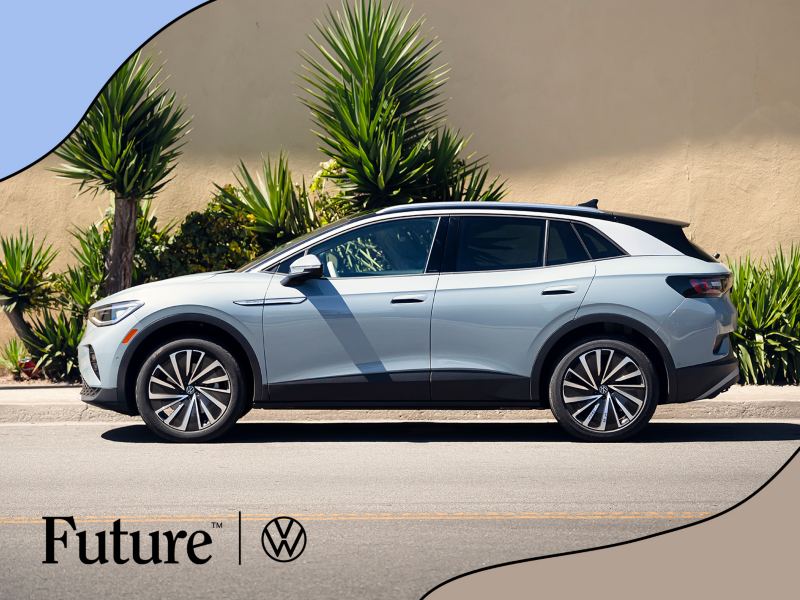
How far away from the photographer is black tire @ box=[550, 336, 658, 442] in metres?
6.85

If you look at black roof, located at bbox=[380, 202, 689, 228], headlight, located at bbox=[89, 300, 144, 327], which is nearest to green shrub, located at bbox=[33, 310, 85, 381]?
headlight, located at bbox=[89, 300, 144, 327]

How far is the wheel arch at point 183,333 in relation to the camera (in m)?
6.88

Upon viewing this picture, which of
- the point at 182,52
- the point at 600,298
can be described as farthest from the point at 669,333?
the point at 182,52

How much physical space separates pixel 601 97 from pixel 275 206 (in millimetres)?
5291

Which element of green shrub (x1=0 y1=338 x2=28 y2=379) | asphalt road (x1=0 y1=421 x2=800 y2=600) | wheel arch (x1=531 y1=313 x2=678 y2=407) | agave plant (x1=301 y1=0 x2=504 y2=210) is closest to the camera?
asphalt road (x1=0 y1=421 x2=800 y2=600)

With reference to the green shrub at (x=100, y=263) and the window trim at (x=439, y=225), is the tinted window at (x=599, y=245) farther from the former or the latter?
the green shrub at (x=100, y=263)

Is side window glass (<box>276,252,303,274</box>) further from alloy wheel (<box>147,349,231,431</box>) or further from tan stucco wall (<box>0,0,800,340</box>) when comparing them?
tan stucco wall (<box>0,0,800,340</box>)

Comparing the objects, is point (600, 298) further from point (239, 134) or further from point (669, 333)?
point (239, 134)

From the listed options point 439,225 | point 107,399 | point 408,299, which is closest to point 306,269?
point 408,299

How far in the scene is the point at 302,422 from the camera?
830 centimetres

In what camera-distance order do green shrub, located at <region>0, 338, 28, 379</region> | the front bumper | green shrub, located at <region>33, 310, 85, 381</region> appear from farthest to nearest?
green shrub, located at <region>0, 338, 28, 379</region>, green shrub, located at <region>33, 310, 85, 381</region>, the front bumper

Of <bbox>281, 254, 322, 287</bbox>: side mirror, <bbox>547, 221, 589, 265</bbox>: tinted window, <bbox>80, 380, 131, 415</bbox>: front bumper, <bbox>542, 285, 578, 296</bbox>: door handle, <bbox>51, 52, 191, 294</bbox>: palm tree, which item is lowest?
<bbox>80, 380, 131, 415</bbox>: front bumper

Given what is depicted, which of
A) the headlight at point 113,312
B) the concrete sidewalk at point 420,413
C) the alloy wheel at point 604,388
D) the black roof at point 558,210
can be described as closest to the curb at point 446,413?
the concrete sidewalk at point 420,413

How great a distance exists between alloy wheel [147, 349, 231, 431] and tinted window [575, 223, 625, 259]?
297 centimetres
